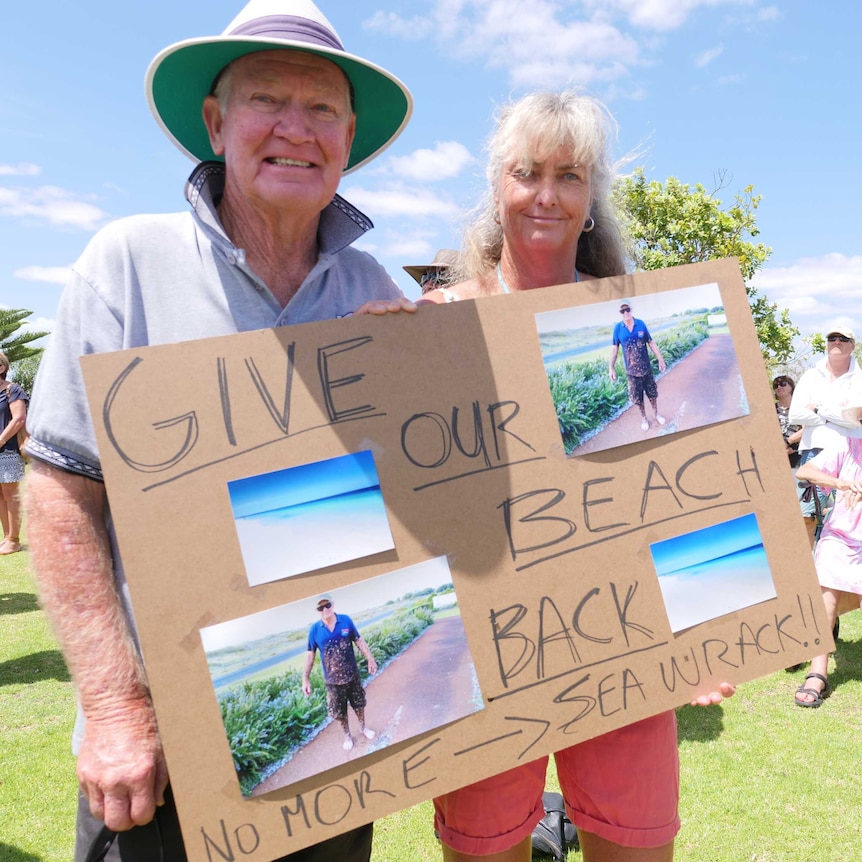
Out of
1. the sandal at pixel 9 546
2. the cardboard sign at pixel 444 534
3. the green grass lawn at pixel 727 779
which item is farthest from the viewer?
the sandal at pixel 9 546

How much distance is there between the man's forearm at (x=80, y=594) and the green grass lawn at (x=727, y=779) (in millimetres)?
1751

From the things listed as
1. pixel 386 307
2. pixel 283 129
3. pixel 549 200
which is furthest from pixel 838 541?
pixel 283 129

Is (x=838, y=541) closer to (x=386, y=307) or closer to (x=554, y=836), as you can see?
(x=554, y=836)

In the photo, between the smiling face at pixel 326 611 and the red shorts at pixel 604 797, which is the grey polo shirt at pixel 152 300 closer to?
the smiling face at pixel 326 611

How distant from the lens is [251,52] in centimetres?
129

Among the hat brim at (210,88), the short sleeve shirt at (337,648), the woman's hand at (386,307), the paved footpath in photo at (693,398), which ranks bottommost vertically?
the short sleeve shirt at (337,648)

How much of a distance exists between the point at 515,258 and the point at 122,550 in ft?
3.47

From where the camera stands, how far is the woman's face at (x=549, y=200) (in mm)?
1546

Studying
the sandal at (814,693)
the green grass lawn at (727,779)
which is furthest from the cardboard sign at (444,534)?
the sandal at (814,693)

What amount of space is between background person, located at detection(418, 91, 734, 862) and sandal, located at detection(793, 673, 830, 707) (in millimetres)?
2590

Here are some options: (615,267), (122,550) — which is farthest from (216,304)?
(615,267)

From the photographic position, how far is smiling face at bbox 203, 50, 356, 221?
1.26 meters

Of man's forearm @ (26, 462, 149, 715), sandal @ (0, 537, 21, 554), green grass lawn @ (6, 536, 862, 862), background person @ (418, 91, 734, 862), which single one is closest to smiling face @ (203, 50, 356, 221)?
background person @ (418, 91, 734, 862)

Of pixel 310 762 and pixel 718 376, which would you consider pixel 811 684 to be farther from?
pixel 310 762
